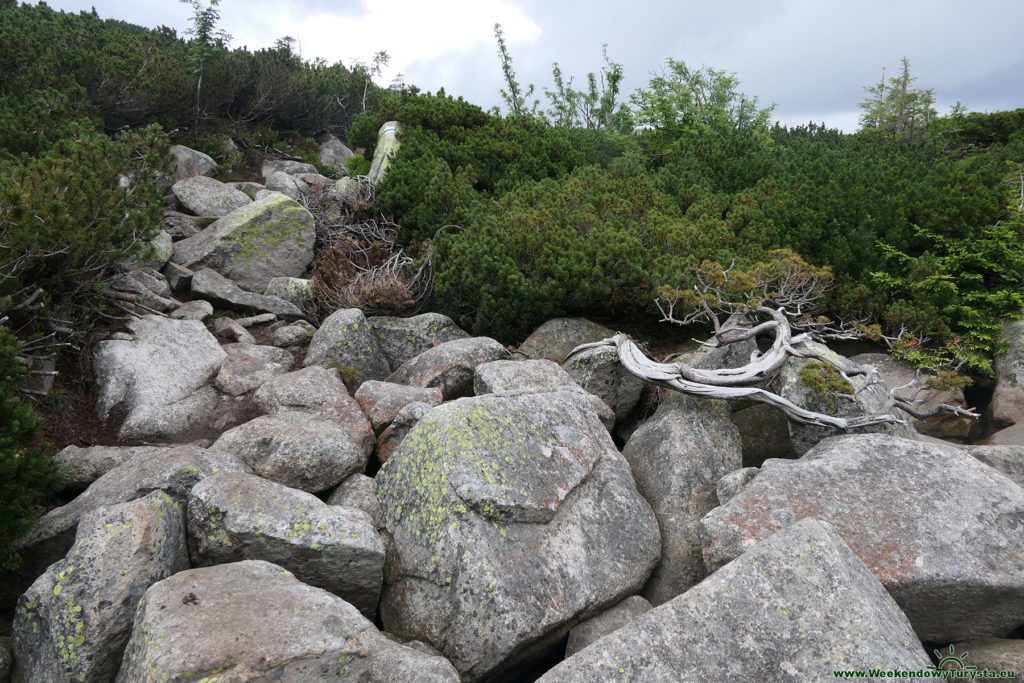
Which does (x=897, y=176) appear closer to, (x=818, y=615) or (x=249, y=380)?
(x=818, y=615)

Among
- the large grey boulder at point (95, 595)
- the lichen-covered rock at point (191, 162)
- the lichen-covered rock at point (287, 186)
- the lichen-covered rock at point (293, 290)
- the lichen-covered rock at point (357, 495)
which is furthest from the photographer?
the lichen-covered rock at point (191, 162)

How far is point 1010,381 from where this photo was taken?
353 inches

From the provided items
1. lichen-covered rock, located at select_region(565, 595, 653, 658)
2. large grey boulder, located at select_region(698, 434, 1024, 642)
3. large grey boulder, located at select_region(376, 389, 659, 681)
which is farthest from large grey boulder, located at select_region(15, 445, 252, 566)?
large grey boulder, located at select_region(698, 434, 1024, 642)

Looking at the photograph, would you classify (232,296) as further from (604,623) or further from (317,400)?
(604,623)

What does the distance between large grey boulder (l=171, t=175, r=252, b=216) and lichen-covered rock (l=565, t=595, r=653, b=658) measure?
12515mm

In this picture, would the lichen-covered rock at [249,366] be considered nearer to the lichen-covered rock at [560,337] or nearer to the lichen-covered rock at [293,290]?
the lichen-covered rock at [293,290]

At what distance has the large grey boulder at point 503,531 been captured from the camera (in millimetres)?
4605

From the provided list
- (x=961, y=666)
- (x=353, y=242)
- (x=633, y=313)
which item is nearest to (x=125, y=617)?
(x=961, y=666)

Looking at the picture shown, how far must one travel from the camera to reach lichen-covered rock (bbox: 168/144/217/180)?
16.3 m

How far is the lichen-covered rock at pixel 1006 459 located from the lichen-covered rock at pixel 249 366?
8693 mm

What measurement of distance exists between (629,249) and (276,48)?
24.6 metres

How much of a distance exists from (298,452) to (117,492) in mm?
1560

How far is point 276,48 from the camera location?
2717cm

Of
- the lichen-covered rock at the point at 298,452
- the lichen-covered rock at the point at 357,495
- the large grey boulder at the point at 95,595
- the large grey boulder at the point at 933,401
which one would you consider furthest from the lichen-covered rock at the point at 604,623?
the large grey boulder at the point at 933,401
